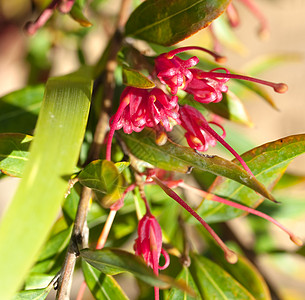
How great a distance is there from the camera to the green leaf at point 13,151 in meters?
0.47

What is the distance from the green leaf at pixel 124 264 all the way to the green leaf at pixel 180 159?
0.12 m

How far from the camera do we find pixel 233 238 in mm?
947

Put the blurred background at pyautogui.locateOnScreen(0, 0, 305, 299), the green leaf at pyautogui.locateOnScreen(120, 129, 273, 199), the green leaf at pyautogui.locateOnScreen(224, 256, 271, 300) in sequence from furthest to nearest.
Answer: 1. the blurred background at pyautogui.locateOnScreen(0, 0, 305, 299)
2. the green leaf at pyautogui.locateOnScreen(224, 256, 271, 300)
3. the green leaf at pyautogui.locateOnScreen(120, 129, 273, 199)

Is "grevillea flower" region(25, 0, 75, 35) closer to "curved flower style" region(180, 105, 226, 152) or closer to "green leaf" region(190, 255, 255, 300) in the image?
"curved flower style" region(180, 105, 226, 152)

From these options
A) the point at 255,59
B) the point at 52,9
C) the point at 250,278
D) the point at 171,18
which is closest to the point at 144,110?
the point at 171,18

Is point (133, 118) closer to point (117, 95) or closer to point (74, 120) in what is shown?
point (74, 120)

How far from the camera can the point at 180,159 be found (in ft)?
1.49

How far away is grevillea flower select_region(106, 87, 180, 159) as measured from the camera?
432 mm

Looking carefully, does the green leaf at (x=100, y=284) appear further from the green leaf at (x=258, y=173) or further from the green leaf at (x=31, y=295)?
the green leaf at (x=258, y=173)

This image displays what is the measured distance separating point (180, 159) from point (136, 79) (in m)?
0.11

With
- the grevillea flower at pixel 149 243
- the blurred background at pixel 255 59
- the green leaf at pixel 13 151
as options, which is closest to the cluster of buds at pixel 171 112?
the grevillea flower at pixel 149 243

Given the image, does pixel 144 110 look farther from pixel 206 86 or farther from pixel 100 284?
pixel 100 284

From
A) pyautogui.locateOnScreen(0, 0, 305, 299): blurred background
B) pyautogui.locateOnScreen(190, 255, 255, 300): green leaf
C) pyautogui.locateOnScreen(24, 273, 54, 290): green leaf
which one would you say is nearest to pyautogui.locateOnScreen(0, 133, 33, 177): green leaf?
pyautogui.locateOnScreen(24, 273, 54, 290): green leaf

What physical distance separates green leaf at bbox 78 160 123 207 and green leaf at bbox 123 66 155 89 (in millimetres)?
94
